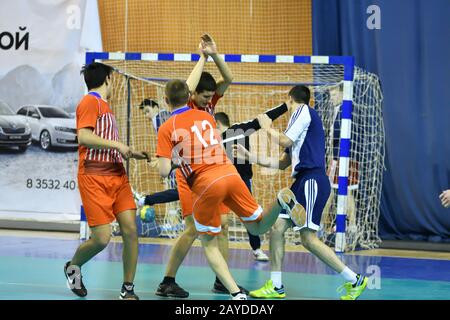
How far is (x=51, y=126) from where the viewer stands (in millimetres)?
14227

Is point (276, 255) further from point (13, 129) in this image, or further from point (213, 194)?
point (13, 129)

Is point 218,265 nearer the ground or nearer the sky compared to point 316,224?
nearer the ground

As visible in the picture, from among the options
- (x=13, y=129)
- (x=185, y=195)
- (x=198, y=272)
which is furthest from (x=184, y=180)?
(x=13, y=129)

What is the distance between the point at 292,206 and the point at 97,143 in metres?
1.85

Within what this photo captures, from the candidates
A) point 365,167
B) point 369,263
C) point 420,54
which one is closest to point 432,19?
point 420,54

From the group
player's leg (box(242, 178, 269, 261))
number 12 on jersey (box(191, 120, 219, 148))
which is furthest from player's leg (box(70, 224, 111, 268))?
player's leg (box(242, 178, 269, 261))

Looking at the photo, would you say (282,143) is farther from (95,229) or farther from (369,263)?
(369,263)

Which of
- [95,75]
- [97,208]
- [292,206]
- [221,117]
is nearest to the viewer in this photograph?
[97,208]

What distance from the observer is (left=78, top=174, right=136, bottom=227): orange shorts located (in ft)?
23.3

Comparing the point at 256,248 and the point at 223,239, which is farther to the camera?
the point at 256,248

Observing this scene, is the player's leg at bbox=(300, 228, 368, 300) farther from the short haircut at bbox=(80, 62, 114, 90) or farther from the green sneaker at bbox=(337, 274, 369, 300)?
the short haircut at bbox=(80, 62, 114, 90)

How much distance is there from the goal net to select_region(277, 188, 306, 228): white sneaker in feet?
17.6
